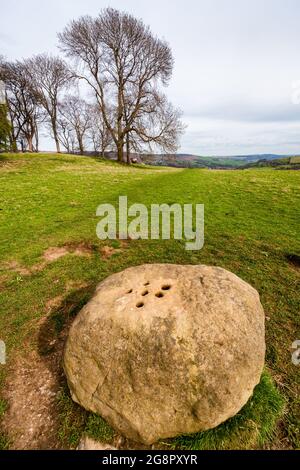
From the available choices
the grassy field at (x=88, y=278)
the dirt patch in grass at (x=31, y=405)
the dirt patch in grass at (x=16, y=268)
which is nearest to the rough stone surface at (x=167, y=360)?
the grassy field at (x=88, y=278)

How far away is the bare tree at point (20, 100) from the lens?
144 feet

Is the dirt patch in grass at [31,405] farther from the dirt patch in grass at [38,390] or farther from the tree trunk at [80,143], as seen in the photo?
the tree trunk at [80,143]

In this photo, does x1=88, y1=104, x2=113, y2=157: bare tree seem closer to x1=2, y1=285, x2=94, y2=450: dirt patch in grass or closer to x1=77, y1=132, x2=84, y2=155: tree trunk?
x1=77, y1=132, x2=84, y2=155: tree trunk

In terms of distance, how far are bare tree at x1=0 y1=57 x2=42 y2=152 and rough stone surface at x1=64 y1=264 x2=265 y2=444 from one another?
142ft

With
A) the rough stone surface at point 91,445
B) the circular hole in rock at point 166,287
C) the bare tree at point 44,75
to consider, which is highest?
the bare tree at point 44,75

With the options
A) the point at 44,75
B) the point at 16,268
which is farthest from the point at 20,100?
the point at 16,268

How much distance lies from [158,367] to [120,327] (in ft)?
2.70

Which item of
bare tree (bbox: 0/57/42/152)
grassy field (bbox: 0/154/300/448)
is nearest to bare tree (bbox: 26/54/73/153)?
bare tree (bbox: 0/57/42/152)

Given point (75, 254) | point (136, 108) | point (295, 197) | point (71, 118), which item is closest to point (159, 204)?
point (75, 254)

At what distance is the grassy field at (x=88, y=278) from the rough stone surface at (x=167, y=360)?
0.41m

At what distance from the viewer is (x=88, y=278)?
26.1 ft

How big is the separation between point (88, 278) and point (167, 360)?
191 inches

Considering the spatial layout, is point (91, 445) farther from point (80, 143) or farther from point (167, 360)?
point (80, 143)

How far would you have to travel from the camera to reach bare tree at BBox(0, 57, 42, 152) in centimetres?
4378
